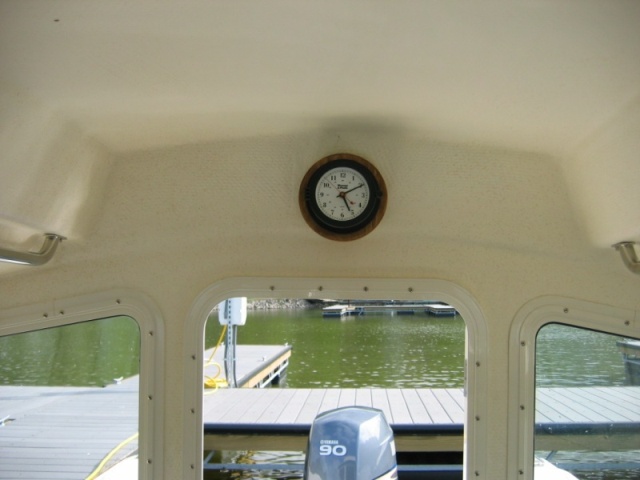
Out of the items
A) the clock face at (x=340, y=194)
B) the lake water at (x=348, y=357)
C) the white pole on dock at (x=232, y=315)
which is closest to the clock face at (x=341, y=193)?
the clock face at (x=340, y=194)

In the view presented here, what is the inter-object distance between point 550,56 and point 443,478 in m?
3.62

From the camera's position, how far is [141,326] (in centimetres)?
194

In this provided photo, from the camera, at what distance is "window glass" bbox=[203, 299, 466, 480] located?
14.5 ft

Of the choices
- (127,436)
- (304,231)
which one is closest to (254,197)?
(304,231)

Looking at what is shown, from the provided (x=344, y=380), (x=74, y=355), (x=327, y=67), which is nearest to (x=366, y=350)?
(x=344, y=380)

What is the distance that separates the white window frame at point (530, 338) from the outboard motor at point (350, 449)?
1.27 feet

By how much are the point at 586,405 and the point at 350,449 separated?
0.77 metres

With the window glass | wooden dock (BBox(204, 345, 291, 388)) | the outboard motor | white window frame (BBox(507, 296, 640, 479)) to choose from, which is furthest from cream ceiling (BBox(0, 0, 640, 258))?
wooden dock (BBox(204, 345, 291, 388))

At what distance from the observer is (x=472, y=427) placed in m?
1.89

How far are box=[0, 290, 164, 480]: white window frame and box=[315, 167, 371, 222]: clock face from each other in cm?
63

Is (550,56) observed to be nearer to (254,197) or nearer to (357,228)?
(357,228)

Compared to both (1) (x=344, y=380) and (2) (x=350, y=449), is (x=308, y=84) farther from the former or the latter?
(1) (x=344, y=380)

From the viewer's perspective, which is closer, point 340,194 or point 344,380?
point 340,194

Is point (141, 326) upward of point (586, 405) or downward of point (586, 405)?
upward
